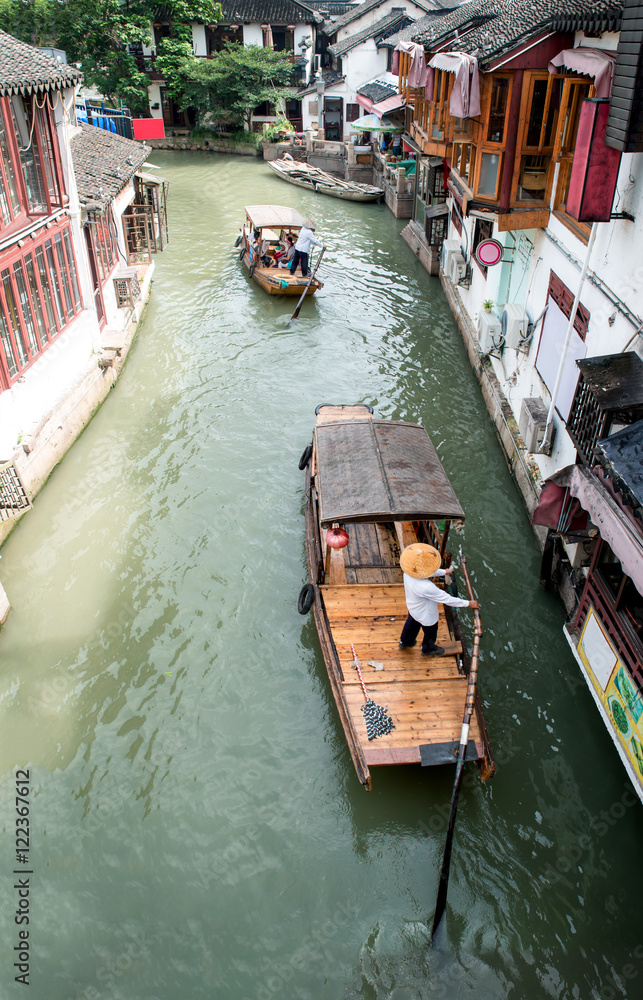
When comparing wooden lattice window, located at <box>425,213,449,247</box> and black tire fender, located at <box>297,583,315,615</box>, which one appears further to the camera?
wooden lattice window, located at <box>425,213,449,247</box>

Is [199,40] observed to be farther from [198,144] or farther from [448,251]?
[448,251]

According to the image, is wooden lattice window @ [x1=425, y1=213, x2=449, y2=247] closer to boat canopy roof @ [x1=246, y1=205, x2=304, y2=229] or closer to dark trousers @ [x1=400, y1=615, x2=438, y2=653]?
boat canopy roof @ [x1=246, y1=205, x2=304, y2=229]

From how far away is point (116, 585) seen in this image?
10125 millimetres

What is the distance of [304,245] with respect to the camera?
66.3 feet

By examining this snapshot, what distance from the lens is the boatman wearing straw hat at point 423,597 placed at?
7457 millimetres

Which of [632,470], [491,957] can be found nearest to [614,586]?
[632,470]

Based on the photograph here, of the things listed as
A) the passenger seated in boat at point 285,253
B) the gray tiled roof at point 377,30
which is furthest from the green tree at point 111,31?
the passenger seated in boat at point 285,253

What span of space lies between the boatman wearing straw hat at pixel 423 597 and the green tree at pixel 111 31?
41.0 metres

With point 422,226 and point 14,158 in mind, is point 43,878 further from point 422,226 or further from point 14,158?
point 422,226

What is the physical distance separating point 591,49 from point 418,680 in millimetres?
8597

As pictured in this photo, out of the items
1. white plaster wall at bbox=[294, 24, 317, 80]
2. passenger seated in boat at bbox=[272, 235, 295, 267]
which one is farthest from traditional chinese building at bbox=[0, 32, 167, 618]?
white plaster wall at bbox=[294, 24, 317, 80]

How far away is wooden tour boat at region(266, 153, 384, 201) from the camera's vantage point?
31.0m

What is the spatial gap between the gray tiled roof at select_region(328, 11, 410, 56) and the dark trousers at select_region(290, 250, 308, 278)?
2277cm

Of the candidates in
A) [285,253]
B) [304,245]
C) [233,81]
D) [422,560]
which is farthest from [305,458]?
[233,81]
